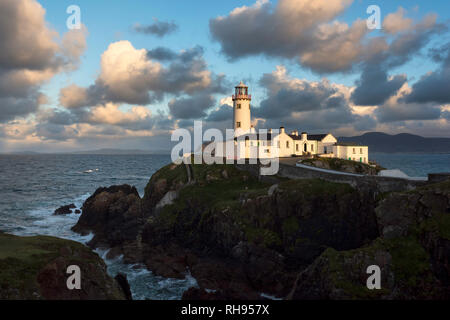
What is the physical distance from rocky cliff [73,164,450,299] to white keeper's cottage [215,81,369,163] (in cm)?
1367

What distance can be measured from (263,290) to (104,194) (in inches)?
1280

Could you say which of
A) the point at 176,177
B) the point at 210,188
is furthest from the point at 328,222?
the point at 176,177

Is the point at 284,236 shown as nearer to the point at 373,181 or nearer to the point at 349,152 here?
the point at 373,181

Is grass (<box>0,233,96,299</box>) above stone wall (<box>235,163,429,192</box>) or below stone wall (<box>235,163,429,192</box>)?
below

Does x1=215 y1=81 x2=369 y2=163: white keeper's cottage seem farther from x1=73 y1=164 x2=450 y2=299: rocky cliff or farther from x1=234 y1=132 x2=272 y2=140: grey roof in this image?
x1=73 y1=164 x2=450 y2=299: rocky cliff

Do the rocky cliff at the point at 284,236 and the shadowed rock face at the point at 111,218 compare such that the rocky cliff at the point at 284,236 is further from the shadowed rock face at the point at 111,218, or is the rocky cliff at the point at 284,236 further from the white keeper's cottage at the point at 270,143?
the white keeper's cottage at the point at 270,143

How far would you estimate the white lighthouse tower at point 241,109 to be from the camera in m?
60.7

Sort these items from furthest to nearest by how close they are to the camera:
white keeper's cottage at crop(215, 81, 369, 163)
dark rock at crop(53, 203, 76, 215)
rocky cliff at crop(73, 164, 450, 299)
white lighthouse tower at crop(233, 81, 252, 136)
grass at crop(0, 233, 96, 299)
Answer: white lighthouse tower at crop(233, 81, 252, 136), white keeper's cottage at crop(215, 81, 369, 163), dark rock at crop(53, 203, 76, 215), rocky cliff at crop(73, 164, 450, 299), grass at crop(0, 233, 96, 299)

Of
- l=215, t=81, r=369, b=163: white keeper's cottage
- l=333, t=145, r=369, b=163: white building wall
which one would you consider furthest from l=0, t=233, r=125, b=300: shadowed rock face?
l=333, t=145, r=369, b=163: white building wall

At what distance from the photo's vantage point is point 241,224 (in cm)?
2948

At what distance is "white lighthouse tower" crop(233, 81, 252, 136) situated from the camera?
6069 cm

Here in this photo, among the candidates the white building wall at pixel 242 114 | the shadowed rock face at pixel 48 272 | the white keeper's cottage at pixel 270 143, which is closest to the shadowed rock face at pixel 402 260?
the shadowed rock face at pixel 48 272
